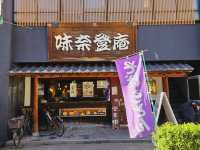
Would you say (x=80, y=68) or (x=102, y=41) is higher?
(x=102, y=41)

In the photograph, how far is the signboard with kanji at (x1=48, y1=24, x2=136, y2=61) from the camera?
1672 centimetres

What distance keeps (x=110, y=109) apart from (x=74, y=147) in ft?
16.0

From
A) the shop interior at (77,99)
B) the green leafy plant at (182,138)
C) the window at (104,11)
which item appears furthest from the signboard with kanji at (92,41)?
the green leafy plant at (182,138)

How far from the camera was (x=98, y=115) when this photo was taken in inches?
750

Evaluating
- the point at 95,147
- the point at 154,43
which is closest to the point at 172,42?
the point at 154,43

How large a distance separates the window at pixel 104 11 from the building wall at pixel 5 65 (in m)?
0.81

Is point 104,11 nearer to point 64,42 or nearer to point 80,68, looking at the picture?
point 64,42

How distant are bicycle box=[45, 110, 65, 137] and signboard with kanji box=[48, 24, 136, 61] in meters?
2.57

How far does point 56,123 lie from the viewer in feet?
55.5

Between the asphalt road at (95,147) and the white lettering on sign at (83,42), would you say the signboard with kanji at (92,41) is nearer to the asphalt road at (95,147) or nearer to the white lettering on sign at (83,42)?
the white lettering on sign at (83,42)

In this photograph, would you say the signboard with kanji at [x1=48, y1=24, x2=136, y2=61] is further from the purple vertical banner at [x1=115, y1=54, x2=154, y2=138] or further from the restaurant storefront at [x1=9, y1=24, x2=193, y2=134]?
the purple vertical banner at [x1=115, y1=54, x2=154, y2=138]

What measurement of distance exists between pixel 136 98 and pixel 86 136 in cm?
643

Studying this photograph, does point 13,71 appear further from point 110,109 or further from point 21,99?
point 110,109

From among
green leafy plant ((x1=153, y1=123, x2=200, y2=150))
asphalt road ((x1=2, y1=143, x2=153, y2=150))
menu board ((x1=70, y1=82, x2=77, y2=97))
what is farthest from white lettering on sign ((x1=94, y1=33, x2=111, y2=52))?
green leafy plant ((x1=153, y1=123, x2=200, y2=150))
